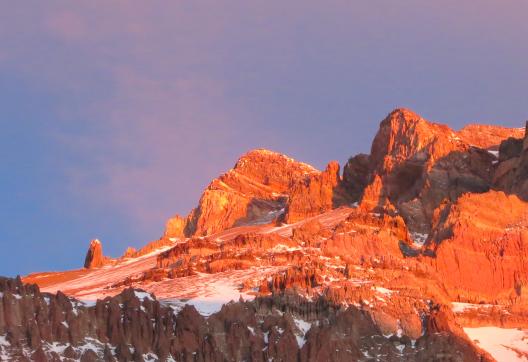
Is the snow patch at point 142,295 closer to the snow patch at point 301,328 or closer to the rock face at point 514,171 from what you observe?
the snow patch at point 301,328

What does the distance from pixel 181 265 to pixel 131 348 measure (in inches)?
1581

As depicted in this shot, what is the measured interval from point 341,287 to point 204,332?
18291 millimetres

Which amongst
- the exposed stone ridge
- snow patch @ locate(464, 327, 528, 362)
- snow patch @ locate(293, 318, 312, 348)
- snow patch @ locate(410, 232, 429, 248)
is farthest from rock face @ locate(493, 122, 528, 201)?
snow patch @ locate(293, 318, 312, 348)

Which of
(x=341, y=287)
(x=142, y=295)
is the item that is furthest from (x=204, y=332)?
(x=341, y=287)

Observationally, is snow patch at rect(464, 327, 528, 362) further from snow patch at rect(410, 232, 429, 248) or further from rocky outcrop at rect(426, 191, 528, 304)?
snow patch at rect(410, 232, 429, 248)

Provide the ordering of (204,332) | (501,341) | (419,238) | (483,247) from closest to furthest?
1. (204,332)
2. (501,341)
3. (483,247)
4. (419,238)

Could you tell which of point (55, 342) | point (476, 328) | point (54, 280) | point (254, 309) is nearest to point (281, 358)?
point (254, 309)

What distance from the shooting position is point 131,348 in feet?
389

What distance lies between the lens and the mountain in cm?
11950

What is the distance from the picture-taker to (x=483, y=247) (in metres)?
159

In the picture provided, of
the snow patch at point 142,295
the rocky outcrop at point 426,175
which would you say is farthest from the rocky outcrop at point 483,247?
Answer: the snow patch at point 142,295

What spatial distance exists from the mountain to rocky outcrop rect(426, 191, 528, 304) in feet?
0.53

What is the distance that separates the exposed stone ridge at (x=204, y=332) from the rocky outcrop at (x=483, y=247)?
17865 millimetres

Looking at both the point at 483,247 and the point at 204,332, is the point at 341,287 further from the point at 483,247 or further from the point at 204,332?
the point at 483,247
